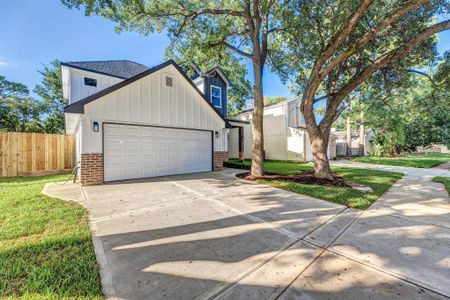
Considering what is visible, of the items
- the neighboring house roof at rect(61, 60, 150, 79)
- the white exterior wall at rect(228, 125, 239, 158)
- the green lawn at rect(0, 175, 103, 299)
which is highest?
the neighboring house roof at rect(61, 60, 150, 79)

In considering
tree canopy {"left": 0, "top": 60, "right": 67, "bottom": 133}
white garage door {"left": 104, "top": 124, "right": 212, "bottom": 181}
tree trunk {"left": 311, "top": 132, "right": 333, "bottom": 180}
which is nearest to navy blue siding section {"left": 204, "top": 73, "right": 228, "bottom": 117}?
white garage door {"left": 104, "top": 124, "right": 212, "bottom": 181}

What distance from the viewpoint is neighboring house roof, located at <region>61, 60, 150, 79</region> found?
432 inches

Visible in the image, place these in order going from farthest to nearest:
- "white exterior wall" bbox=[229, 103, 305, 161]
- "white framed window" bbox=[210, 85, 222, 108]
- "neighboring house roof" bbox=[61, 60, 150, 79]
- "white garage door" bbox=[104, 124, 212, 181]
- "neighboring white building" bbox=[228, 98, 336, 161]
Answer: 1. "white exterior wall" bbox=[229, 103, 305, 161]
2. "neighboring white building" bbox=[228, 98, 336, 161]
3. "white framed window" bbox=[210, 85, 222, 108]
4. "neighboring house roof" bbox=[61, 60, 150, 79]
5. "white garage door" bbox=[104, 124, 212, 181]

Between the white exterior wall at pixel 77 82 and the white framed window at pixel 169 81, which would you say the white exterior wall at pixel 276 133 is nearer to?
the white framed window at pixel 169 81

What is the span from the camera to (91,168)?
20.8 ft

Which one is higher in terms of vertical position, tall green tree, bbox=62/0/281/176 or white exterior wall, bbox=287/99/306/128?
tall green tree, bbox=62/0/281/176

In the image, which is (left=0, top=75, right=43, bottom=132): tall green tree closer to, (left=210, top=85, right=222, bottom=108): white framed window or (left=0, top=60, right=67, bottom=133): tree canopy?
(left=0, top=60, right=67, bottom=133): tree canopy

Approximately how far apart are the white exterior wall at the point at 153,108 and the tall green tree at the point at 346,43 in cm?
461

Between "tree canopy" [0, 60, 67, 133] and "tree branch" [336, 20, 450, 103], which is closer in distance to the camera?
"tree branch" [336, 20, 450, 103]

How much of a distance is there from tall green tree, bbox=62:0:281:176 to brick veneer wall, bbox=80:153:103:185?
5.15 metres

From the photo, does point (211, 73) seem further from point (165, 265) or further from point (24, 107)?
point (24, 107)

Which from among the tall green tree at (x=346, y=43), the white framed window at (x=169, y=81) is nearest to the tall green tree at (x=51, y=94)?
the white framed window at (x=169, y=81)

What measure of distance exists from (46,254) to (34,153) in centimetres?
915

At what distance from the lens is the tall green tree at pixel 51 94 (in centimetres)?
2134
